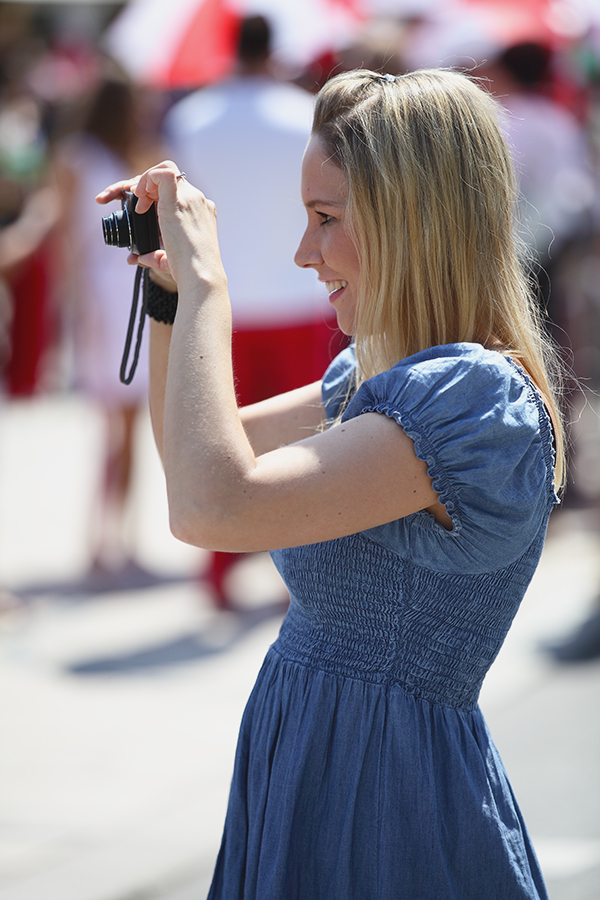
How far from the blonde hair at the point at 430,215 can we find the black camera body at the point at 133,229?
29 centimetres

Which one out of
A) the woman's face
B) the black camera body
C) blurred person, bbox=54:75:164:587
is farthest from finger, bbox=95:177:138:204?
blurred person, bbox=54:75:164:587

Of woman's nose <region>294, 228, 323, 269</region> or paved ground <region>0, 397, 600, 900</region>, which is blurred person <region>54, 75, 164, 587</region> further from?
woman's nose <region>294, 228, 323, 269</region>

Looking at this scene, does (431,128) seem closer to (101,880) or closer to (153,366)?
(153,366)

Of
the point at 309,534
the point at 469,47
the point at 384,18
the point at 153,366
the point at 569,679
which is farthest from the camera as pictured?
the point at 384,18

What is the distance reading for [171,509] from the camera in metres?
1.43

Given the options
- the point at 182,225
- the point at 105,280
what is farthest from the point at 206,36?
the point at 182,225

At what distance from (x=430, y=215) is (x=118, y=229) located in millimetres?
480

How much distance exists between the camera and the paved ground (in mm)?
2896

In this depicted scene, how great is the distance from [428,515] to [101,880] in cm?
178

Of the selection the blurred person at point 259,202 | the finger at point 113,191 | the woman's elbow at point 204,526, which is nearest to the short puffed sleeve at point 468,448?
the woman's elbow at point 204,526

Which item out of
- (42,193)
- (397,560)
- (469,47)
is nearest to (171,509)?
(397,560)

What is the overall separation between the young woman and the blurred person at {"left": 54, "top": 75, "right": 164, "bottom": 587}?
326 centimetres

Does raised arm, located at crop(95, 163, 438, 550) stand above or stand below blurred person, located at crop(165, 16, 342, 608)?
below

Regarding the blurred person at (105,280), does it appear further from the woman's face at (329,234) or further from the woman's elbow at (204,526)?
the woman's elbow at (204,526)
